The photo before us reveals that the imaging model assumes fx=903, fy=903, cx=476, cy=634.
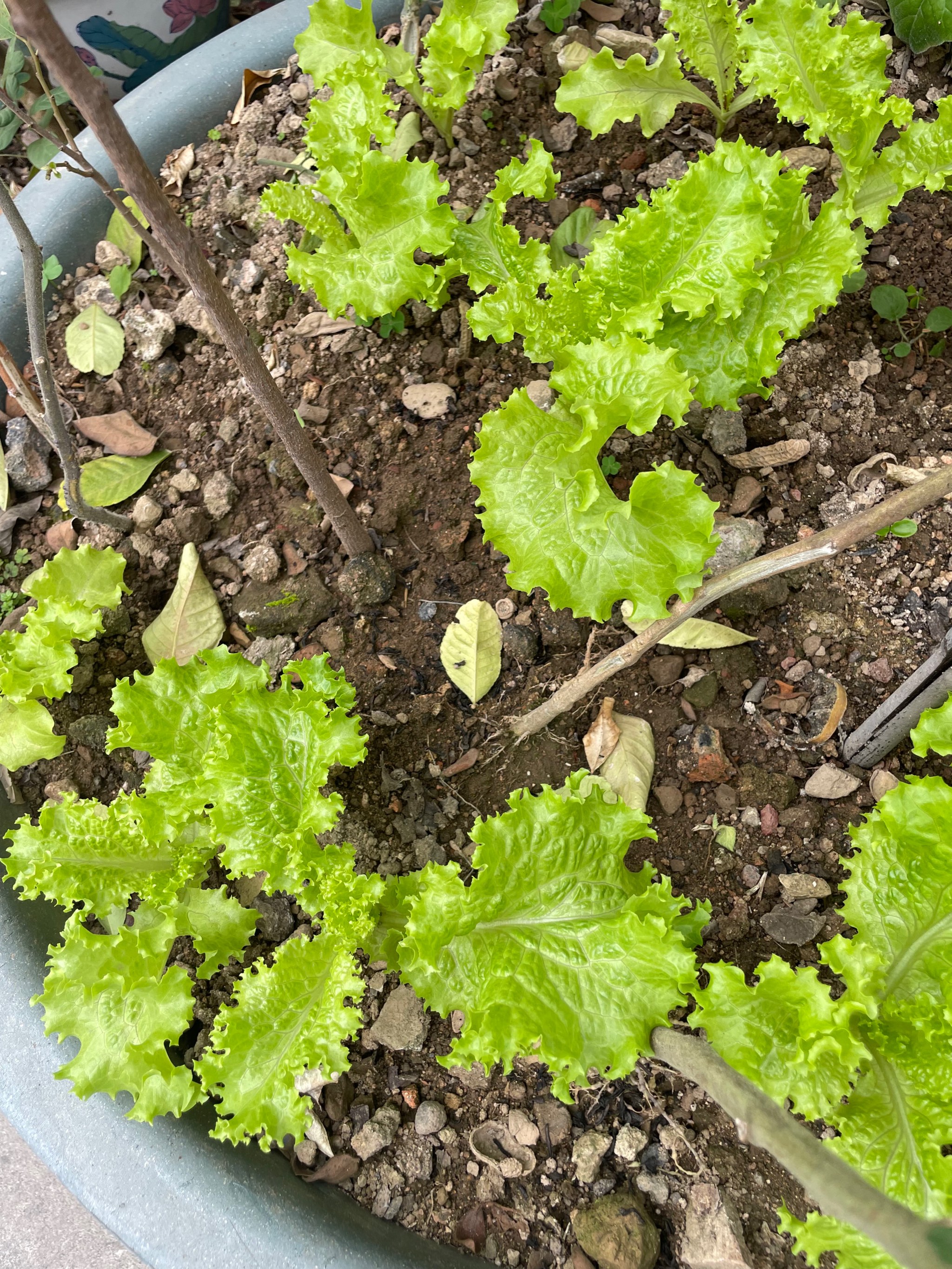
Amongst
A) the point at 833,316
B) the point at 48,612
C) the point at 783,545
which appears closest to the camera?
the point at 48,612

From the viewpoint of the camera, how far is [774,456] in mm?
1537

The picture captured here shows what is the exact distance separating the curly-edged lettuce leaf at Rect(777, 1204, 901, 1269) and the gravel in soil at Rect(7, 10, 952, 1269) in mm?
230

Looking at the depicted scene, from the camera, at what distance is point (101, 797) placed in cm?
146

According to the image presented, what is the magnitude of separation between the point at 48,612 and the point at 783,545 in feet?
3.88

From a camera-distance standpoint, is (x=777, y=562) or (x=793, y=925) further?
(x=793, y=925)

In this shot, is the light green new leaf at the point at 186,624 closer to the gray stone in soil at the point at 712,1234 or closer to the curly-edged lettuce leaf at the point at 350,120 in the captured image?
the curly-edged lettuce leaf at the point at 350,120

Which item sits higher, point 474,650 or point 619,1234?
point 474,650

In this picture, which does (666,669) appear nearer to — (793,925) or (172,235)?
(793,925)

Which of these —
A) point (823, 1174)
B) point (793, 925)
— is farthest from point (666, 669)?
point (823, 1174)

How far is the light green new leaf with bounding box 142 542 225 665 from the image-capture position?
4.96 ft

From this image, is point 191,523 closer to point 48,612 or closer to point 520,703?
point 48,612

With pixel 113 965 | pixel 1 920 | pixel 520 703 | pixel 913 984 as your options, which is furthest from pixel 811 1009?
pixel 1 920

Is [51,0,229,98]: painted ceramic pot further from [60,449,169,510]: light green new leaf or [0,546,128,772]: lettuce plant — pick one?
[0,546,128,772]: lettuce plant

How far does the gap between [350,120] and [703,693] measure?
1.04 meters
